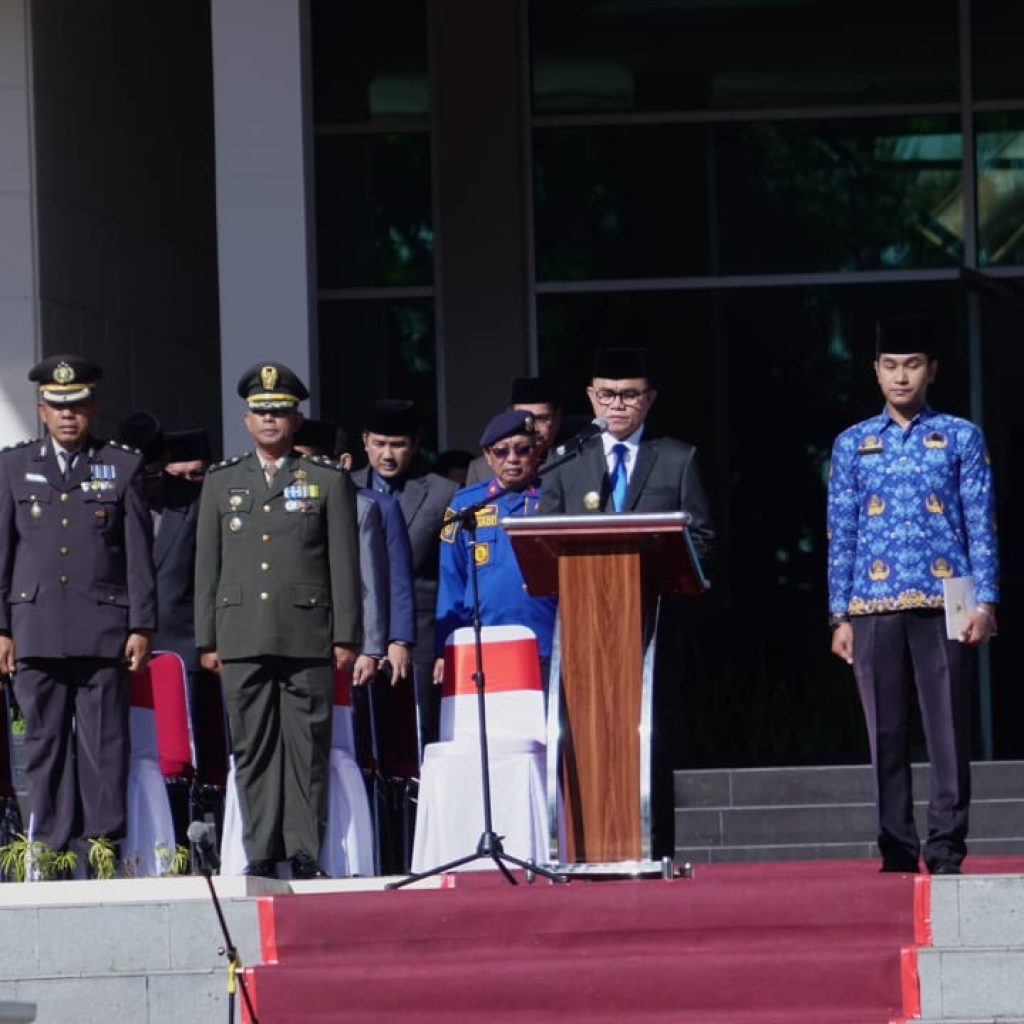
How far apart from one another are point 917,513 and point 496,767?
73.1 inches

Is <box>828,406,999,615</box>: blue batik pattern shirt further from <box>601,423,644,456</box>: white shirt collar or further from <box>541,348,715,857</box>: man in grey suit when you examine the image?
<box>601,423,644,456</box>: white shirt collar

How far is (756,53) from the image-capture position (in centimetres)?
1570

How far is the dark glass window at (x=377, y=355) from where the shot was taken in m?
15.8

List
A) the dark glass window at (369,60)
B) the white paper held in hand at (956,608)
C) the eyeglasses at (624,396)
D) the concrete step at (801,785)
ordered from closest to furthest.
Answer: the white paper held in hand at (956,608), the eyeglasses at (624,396), the concrete step at (801,785), the dark glass window at (369,60)

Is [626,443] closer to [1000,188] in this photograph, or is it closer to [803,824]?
[803,824]

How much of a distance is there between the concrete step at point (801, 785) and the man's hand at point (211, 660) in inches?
91.8

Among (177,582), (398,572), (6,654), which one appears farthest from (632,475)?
(177,582)

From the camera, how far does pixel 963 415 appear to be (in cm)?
1556

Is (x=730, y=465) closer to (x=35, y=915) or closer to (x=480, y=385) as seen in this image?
(x=480, y=385)

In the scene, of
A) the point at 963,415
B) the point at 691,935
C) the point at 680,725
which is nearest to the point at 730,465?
the point at 963,415

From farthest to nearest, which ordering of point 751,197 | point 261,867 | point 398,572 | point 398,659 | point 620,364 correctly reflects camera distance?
point 751,197
point 398,572
point 398,659
point 261,867
point 620,364

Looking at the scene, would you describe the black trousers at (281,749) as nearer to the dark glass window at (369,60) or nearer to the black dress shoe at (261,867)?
the black dress shoe at (261,867)

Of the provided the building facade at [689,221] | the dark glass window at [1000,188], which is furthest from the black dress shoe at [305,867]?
the dark glass window at [1000,188]

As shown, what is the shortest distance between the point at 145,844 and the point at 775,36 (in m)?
7.60
